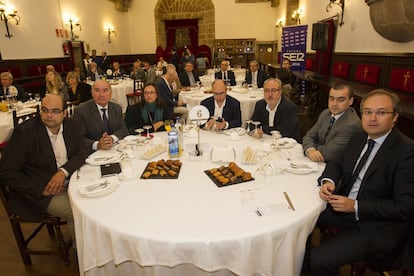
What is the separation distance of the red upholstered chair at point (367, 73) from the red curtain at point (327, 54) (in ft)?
6.84

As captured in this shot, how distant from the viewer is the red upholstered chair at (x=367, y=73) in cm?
519

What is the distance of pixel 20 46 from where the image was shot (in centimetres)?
841

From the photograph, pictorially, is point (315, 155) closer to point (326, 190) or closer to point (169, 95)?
point (326, 190)

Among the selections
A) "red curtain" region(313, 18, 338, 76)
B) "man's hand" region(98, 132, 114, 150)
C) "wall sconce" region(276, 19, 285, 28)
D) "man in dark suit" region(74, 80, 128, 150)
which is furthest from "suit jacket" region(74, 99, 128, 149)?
"wall sconce" region(276, 19, 285, 28)

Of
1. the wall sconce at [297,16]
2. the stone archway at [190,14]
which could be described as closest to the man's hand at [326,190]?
the wall sconce at [297,16]

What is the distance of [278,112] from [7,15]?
8.66m

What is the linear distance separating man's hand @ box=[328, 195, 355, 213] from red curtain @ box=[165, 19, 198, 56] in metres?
15.5

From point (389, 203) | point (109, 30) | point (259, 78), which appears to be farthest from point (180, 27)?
point (389, 203)

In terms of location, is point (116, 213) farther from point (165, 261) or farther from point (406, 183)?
point (406, 183)

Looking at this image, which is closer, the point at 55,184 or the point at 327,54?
the point at 55,184

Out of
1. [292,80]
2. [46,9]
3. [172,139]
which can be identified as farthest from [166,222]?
[46,9]

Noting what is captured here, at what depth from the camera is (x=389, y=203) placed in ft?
5.23

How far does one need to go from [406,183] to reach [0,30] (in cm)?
990

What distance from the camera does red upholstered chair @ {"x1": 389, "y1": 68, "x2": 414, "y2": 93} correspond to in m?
4.07
